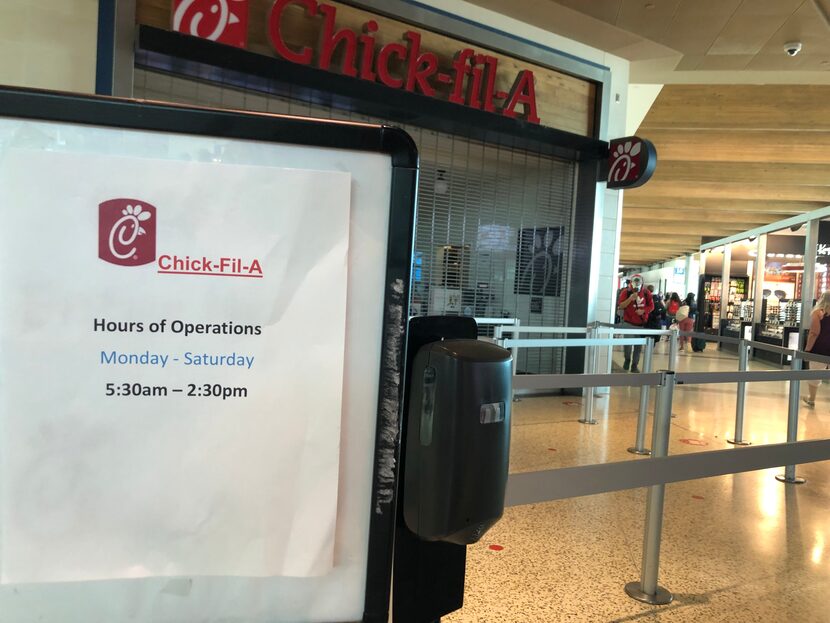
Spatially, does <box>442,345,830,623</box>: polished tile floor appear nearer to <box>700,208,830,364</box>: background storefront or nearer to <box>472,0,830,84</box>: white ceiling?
<box>472,0,830,84</box>: white ceiling

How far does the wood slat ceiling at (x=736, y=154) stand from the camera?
32.8ft

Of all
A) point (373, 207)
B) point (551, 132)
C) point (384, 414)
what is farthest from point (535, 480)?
point (551, 132)

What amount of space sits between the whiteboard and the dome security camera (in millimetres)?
8436

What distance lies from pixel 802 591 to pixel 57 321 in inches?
141

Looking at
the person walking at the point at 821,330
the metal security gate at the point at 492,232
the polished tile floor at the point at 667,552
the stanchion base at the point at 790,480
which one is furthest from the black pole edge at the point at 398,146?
the person walking at the point at 821,330

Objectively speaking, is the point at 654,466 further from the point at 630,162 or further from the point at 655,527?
Result: the point at 630,162

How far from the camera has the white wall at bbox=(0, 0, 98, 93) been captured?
15.1 ft

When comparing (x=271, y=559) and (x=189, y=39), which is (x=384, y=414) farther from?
(x=189, y=39)

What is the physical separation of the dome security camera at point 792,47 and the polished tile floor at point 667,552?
5.03m

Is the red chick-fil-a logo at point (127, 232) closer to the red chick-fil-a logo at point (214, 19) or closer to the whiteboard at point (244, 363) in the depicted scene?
the whiteboard at point (244, 363)

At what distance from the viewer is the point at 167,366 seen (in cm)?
90

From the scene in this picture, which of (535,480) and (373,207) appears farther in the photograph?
(535,480)

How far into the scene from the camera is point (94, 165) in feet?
2.83

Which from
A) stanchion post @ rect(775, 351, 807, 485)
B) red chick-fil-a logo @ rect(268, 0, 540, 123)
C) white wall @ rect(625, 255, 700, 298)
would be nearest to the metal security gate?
red chick-fil-a logo @ rect(268, 0, 540, 123)
